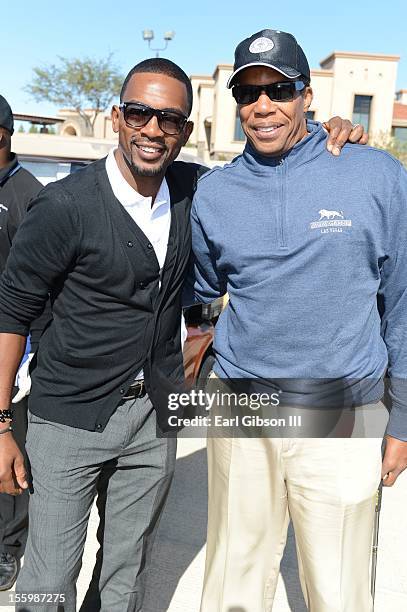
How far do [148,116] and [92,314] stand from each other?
0.70m

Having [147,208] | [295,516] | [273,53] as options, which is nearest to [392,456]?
[295,516]

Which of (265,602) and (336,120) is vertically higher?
(336,120)

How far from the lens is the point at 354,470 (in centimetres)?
200

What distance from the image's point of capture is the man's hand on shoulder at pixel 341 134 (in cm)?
208

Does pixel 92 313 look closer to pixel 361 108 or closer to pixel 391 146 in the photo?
pixel 391 146

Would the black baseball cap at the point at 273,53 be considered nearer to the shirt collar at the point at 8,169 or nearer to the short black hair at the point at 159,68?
the short black hair at the point at 159,68

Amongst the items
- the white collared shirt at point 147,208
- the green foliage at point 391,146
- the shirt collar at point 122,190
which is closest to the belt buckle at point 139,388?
the white collared shirt at point 147,208

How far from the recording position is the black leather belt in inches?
84.9

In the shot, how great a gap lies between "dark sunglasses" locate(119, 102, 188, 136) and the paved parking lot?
2.23 meters

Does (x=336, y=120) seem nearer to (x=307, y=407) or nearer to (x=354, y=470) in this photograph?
(x=307, y=407)

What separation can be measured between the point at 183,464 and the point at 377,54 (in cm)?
3244

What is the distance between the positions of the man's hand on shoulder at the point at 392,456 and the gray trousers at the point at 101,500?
0.78 meters

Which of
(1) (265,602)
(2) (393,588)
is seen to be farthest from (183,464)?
(1) (265,602)

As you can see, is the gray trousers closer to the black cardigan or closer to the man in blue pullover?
the black cardigan
